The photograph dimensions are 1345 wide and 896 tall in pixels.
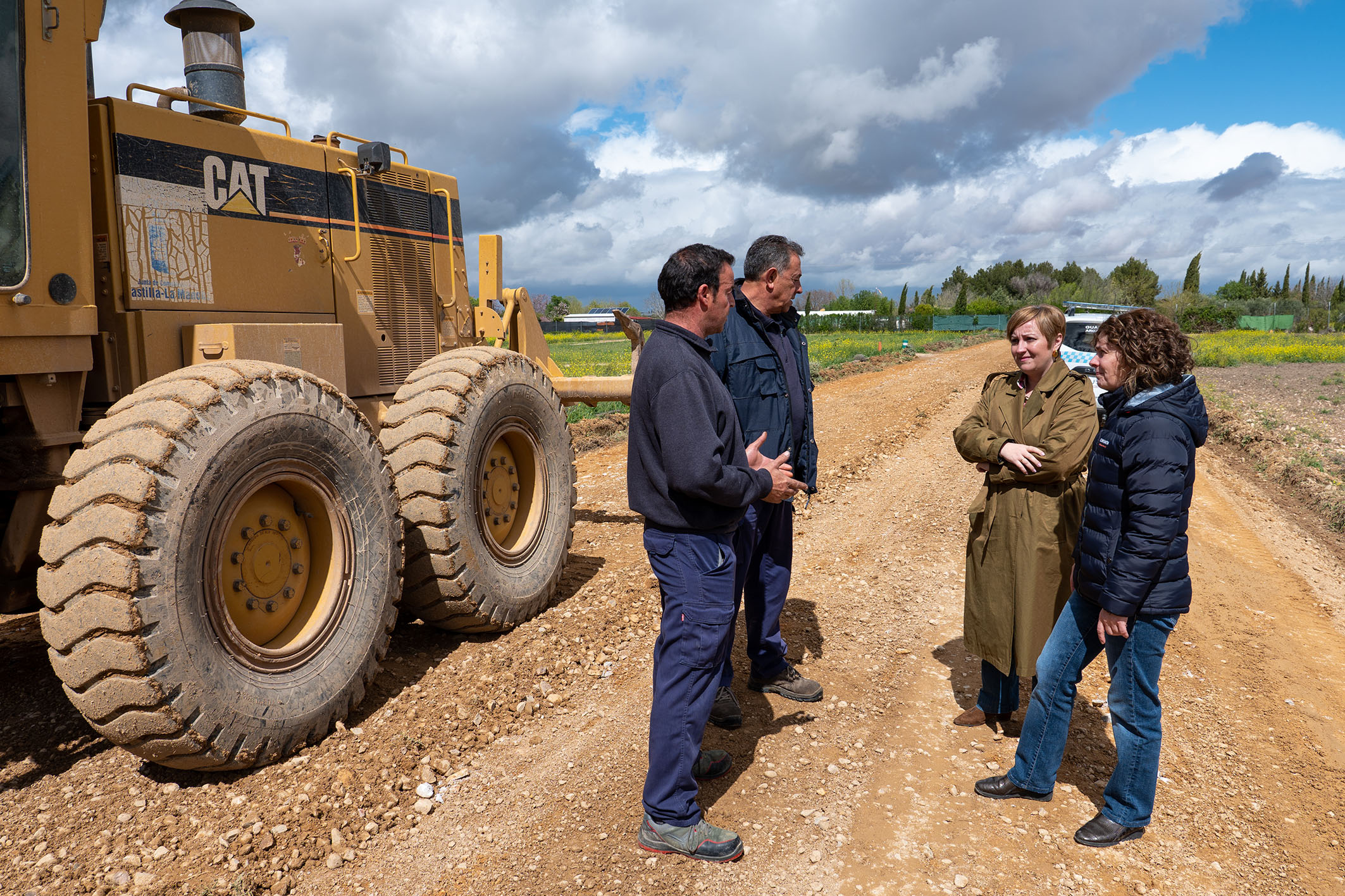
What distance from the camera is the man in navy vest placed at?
3959 mm


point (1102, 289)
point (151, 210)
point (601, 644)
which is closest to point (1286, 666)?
point (601, 644)

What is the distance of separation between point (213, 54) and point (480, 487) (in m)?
2.79

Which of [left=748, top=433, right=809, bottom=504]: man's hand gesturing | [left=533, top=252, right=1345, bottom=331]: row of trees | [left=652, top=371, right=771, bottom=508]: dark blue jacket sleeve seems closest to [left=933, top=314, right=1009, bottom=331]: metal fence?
[left=533, top=252, right=1345, bottom=331]: row of trees

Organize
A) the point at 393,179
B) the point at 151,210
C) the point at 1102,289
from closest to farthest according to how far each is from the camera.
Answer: the point at 151,210 < the point at 393,179 < the point at 1102,289

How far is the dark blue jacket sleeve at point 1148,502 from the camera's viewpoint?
9.38ft

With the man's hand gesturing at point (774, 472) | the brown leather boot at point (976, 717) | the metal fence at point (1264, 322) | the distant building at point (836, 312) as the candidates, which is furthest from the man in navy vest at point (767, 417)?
the distant building at point (836, 312)

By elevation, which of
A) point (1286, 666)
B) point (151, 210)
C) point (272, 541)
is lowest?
point (1286, 666)

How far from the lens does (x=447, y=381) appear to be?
15.2ft

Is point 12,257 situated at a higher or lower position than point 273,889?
higher

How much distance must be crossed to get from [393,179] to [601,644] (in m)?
3.40

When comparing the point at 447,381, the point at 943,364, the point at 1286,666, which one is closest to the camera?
the point at 447,381

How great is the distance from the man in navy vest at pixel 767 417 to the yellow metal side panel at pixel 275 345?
2.20 metres

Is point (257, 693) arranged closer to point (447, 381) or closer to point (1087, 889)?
point (447, 381)

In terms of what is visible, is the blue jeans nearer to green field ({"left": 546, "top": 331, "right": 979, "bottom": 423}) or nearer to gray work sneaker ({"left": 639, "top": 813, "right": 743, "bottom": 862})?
gray work sneaker ({"left": 639, "top": 813, "right": 743, "bottom": 862})
